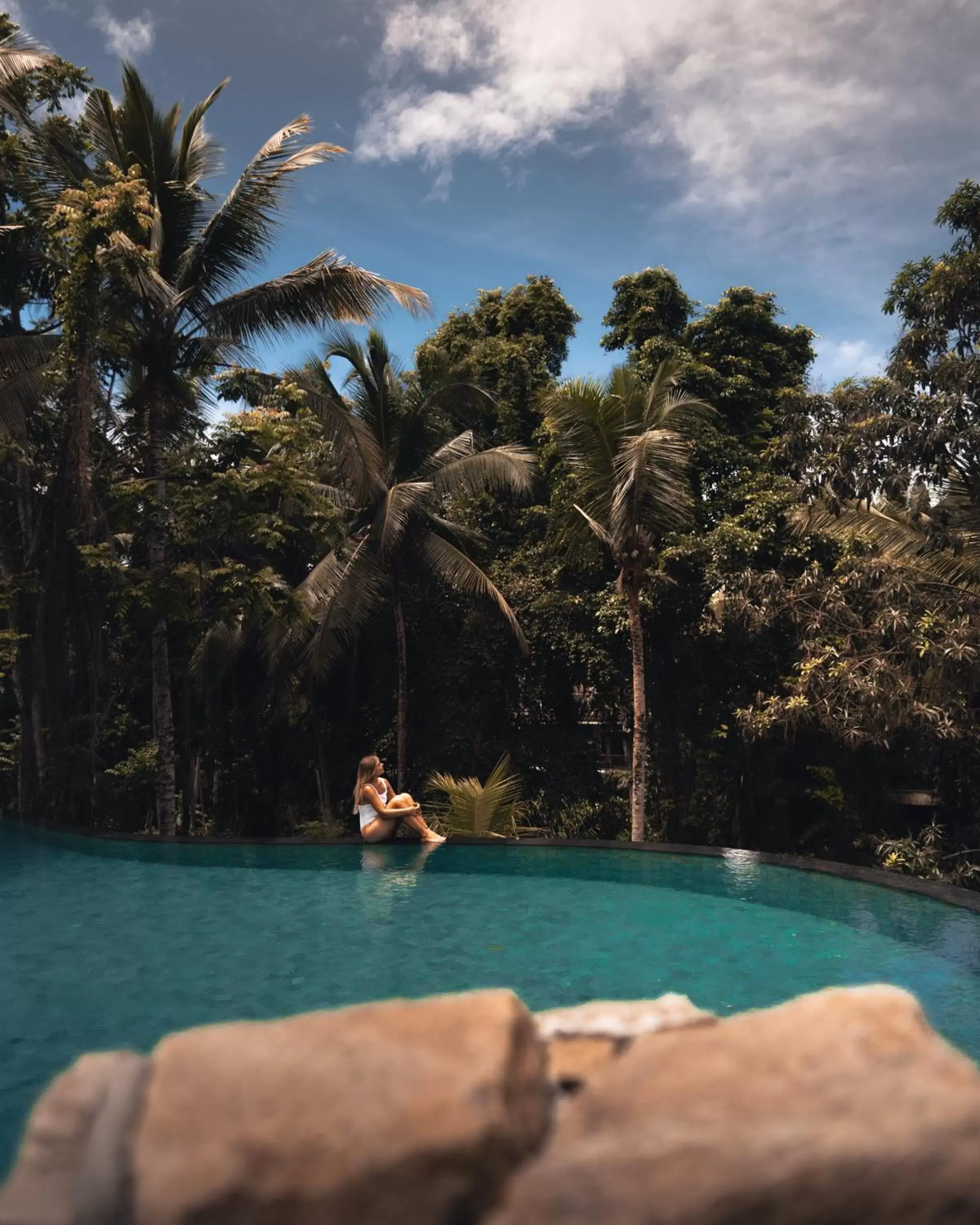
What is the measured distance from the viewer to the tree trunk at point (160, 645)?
11.0 m

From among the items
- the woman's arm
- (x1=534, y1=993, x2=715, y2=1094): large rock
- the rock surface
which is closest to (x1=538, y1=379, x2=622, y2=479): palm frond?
the woman's arm

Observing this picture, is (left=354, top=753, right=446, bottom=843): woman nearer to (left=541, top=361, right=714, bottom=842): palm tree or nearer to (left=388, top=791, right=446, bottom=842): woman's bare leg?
(left=388, top=791, right=446, bottom=842): woman's bare leg

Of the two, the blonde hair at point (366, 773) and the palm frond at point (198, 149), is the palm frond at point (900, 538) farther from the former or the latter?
the palm frond at point (198, 149)

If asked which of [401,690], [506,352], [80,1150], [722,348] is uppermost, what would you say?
[506,352]

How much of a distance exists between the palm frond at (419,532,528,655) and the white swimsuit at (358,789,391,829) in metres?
5.13

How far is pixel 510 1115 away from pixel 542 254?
18217mm

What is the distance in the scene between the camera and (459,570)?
14.1m

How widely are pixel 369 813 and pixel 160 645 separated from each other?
377 centimetres

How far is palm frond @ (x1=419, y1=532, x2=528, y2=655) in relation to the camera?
46.2 ft

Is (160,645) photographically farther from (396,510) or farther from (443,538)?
(443,538)

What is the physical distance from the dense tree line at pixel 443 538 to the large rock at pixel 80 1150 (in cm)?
866

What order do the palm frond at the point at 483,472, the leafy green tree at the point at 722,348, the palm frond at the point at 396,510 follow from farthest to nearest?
1. the leafy green tree at the point at 722,348
2. the palm frond at the point at 483,472
3. the palm frond at the point at 396,510

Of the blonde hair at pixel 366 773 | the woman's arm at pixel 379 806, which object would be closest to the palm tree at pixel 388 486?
the blonde hair at pixel 366 773

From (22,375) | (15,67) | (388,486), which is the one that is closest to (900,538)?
(388,486)
